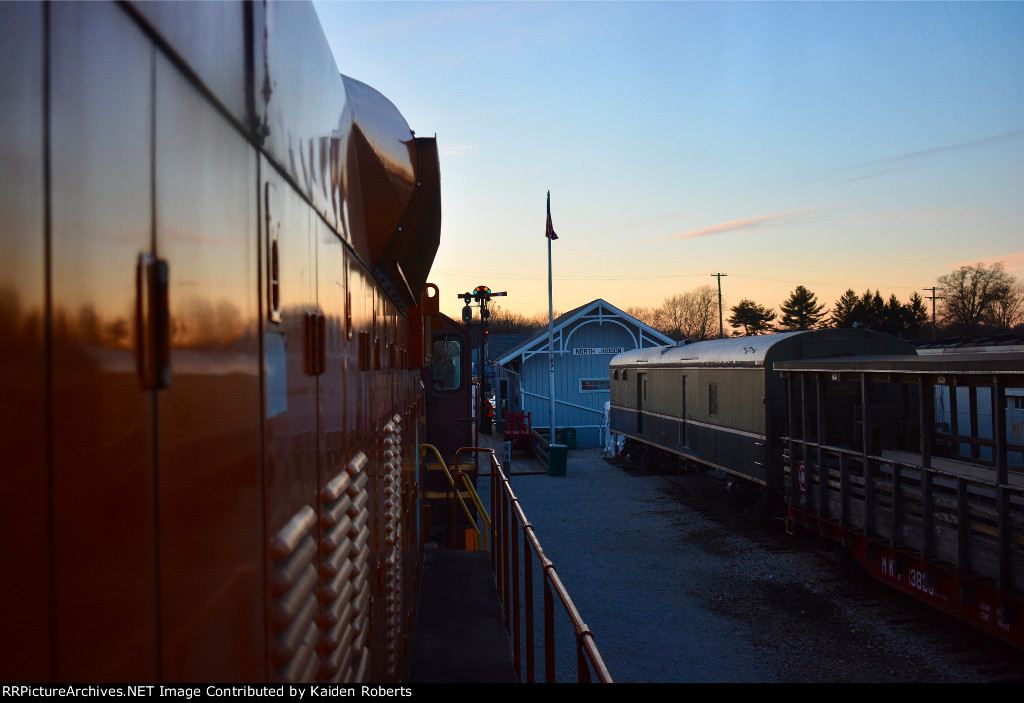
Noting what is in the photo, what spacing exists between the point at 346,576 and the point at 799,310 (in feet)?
243

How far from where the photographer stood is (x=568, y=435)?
28.8 metres

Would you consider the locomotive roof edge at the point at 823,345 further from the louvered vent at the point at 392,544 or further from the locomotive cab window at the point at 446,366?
the louvered vent at the point at 392,544

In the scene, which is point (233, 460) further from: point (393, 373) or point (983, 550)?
point (983, 550)

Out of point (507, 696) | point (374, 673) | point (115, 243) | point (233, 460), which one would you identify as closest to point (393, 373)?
point (374, 673)

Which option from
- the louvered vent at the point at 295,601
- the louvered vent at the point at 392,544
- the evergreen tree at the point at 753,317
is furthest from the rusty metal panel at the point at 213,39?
the evergreen tree at the point at 753,317

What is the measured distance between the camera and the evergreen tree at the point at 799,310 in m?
70.6

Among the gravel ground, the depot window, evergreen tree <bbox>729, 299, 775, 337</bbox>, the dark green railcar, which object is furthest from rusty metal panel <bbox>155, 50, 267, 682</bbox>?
evergreen tree <bbox>729, 299, 775, 337</bbox>

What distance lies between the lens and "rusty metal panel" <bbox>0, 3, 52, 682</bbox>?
58 centimetres

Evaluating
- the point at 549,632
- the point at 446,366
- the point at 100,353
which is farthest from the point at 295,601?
the point at 446,366

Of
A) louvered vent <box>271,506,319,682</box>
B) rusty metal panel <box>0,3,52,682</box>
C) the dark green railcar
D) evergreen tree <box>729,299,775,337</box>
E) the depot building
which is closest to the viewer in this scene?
rusty metal panel <box>0,3,52,682</box>

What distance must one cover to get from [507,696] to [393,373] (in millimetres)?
2205

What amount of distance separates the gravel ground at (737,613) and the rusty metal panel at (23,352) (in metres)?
7.58

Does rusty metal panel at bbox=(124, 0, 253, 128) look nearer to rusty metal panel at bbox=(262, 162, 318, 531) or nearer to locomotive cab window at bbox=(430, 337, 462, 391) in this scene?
rusty metal panel at bbox=(262, 162, 318, 531)

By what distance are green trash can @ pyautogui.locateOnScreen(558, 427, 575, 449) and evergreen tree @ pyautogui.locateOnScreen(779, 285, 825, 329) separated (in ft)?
154
